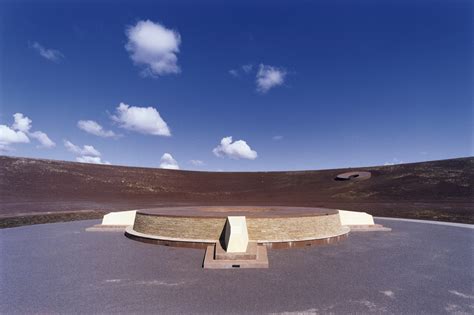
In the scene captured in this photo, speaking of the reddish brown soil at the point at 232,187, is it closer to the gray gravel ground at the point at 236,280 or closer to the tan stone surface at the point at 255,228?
the tan stone surface at the point at 255,228

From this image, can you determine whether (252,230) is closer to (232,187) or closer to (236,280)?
(236,280)

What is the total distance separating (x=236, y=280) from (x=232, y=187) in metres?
38.9

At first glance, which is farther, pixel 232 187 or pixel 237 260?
pixel 232 187

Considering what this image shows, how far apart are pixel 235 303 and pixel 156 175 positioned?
151 ft

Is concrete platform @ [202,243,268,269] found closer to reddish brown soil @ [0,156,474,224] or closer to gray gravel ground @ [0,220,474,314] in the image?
gray gravel ground @ [0,220,474,314]

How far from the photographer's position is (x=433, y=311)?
5.35 m

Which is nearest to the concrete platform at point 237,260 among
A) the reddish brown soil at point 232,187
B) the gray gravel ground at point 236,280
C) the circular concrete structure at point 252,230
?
the gray gravel ground at point 236,280

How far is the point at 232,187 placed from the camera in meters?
45.9

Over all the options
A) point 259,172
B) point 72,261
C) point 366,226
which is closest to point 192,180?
point 259,172

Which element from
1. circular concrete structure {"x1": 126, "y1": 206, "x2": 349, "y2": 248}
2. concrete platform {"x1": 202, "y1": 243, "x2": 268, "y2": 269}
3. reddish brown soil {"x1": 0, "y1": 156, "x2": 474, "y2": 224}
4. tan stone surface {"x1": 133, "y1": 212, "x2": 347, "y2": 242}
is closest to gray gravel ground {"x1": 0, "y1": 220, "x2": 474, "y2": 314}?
concrete platform {"x1": 202, "y1": 243, "x2": 268, "y2": 269}

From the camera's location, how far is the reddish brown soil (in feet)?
95.0

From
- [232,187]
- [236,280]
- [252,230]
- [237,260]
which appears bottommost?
[236,280]

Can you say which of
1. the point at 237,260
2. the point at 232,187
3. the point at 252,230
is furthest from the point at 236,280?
the point at 232,187

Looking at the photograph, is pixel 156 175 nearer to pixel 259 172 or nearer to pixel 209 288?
pixel 259 172
